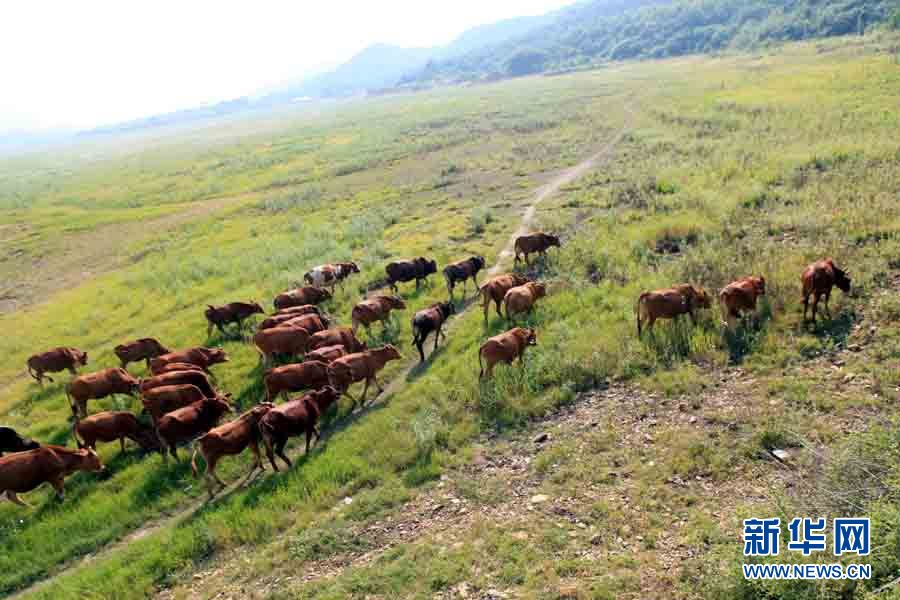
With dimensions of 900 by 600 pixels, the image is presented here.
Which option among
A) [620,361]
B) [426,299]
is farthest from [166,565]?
[426,299]

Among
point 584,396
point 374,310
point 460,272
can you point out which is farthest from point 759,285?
point 374,310

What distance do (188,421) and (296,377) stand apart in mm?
2537

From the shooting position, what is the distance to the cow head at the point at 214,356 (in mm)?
16372

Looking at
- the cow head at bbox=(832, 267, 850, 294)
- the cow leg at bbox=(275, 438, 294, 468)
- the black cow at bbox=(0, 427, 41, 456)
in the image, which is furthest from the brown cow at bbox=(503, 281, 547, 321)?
the black cow at bbox=(0, 427, 41, 456)

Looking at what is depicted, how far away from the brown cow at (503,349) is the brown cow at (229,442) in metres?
4.85

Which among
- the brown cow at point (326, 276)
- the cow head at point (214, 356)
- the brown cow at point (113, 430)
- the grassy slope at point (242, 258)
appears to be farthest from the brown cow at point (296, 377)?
the brown cow at point (326, 276)

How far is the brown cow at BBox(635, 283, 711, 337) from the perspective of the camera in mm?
13211

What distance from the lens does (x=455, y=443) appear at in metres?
11.2

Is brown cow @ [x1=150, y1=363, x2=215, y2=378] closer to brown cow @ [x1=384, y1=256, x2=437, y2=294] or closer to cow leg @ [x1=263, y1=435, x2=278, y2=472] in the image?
cow leg @ [x1=263, y1=435, x2=278, y2=472]

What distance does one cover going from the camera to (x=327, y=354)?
49.0 feet

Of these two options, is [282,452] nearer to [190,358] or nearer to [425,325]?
[425,325]

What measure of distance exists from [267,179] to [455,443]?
58.9 meters

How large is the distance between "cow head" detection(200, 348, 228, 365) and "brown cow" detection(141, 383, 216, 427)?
2.59 metres

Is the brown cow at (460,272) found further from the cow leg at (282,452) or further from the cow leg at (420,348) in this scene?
the cow leg at (282,452)
